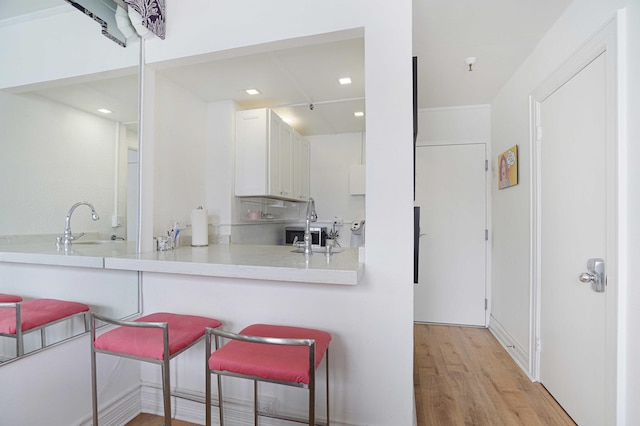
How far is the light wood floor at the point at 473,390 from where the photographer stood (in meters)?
1.76

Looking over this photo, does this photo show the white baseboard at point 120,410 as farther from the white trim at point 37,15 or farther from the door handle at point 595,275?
the door handle at point 595,275

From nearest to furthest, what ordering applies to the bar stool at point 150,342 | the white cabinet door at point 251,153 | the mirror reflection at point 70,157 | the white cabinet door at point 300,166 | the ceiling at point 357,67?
1. the bar stool at point 150,342
2. the mirror reflection at point 70,157
3. the ceiling at point 357,67
4. the white cabinet door at point 251,153
5. the white cabinet door at point 300,166

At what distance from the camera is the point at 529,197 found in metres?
2.22

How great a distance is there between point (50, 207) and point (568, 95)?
9.96 feet

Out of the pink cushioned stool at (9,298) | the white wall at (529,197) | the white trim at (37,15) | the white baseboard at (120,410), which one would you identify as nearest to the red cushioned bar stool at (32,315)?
the pink cushioned stool at (9,298)

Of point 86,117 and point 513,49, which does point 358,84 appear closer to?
point 513,49

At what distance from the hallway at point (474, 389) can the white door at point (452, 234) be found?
1.44 ft

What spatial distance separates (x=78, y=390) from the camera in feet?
5.13

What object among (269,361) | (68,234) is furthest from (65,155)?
(269,361)

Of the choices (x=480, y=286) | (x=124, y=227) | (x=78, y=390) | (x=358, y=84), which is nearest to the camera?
(x=78, y=390)

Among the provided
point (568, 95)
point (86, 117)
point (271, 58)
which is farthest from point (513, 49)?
point (86, 117)

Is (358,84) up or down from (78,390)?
up

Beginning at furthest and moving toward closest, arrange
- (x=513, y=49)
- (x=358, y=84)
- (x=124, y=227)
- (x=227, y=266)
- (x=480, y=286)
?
(x=480, y=286) → (x=358, y=84) → (x=513, y=49) → (x=124, y=227) → (x=227, y=266)

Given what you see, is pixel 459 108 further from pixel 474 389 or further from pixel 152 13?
pixel 152 13
